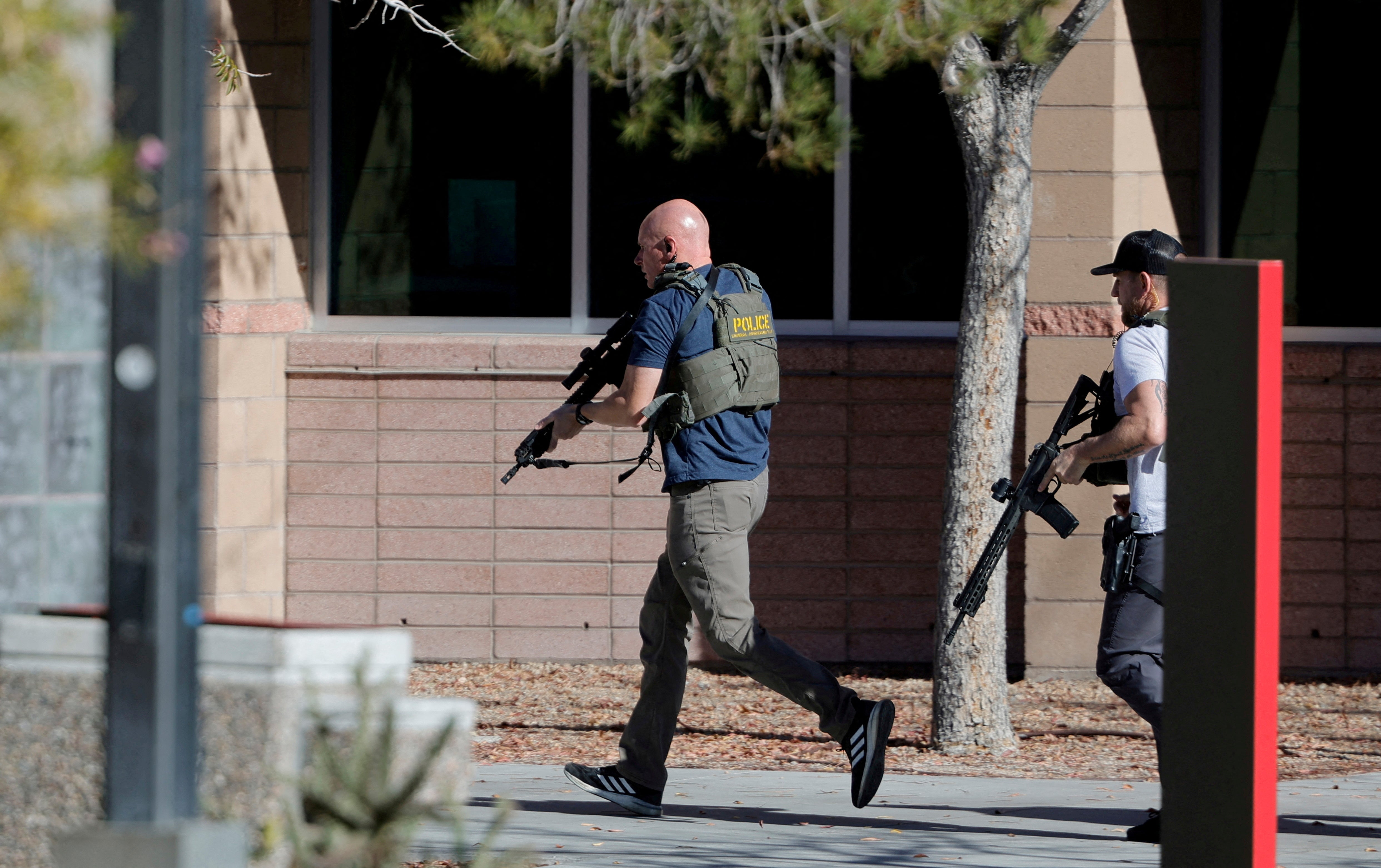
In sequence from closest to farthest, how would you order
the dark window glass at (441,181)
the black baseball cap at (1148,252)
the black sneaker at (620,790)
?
Result: 1. the black baseball cap at (1148,252)
2. the black sneaker at (620,790)
3. the dark window glass at (441,181)

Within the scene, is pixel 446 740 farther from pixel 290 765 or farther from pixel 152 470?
pixel 152 470

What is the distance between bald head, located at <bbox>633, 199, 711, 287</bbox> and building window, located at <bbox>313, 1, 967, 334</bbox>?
3232mm

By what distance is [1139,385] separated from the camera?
5.11 metres

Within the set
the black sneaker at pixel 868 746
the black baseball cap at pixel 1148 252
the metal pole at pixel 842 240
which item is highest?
the metal pole at pixel 842 240

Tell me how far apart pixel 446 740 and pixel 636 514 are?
586cm

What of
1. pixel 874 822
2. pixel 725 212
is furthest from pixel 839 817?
pixel 725 212

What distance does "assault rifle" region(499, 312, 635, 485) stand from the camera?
5918 mm

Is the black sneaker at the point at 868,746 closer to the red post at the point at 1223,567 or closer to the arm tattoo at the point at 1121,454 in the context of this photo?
the arm tattoo at the point at 1121,454

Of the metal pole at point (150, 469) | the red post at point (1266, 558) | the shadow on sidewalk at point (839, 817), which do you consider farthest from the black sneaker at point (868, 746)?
the metal pole at point (150, 469)

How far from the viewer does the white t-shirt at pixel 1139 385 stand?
16.8ft

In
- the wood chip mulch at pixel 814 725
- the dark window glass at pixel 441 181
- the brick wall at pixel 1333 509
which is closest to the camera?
the wood chip mulch at pixel 814 725

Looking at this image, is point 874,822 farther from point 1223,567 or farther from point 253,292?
point 253,292

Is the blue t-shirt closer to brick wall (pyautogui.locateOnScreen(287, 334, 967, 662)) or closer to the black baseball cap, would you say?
the black baseball cap

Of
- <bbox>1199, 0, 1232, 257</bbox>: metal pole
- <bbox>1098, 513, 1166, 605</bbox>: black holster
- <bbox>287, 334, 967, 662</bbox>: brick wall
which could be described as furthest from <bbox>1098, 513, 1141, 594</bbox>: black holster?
<bbox>1199, 0, 1232, 257</bbox>: metal pole
